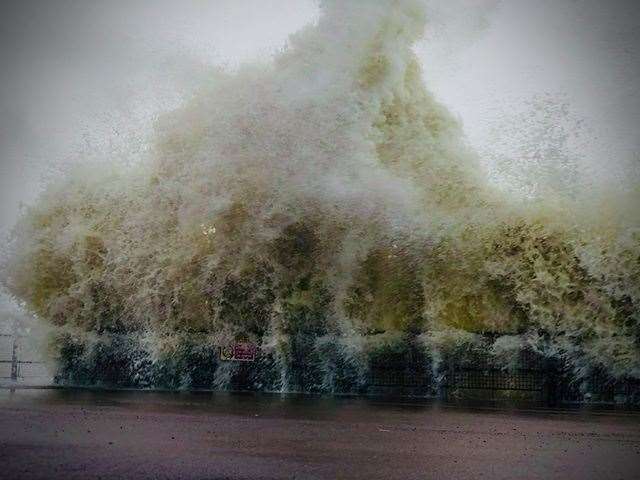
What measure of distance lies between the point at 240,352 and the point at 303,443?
38.4 feet

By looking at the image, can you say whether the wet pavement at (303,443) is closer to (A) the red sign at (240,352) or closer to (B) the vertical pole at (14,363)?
(A) the red sign at (240,352)

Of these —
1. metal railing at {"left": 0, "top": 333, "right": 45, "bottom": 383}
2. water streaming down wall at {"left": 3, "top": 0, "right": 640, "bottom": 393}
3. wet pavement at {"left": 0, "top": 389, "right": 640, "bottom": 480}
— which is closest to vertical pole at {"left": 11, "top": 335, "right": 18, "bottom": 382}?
metal railing at {"left": 0, "top": 333, "right": 45, "bottom": 383}

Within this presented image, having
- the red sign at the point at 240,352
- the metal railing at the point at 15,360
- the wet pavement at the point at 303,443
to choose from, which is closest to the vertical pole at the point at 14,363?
the metal railing at the point at 15,360

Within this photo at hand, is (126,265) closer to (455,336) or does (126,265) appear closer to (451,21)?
(455,336)

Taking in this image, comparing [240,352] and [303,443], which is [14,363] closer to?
[240,352]

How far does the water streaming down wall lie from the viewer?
1784 centimetres

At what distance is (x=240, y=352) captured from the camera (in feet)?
62.6

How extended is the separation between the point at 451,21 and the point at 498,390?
37.0 ft

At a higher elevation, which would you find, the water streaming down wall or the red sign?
the water streaming down wall

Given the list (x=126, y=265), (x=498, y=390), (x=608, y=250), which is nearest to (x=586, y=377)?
(x=498, y=390)

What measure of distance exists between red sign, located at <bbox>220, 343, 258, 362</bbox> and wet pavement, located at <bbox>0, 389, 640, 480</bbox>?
21.6 ft

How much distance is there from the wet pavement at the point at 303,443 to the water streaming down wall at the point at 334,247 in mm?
5895

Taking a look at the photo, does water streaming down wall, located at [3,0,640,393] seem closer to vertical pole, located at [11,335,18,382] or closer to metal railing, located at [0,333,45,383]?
metal railing, located at [0,333,45,383]

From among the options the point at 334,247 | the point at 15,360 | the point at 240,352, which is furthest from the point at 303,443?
the point at 15,360
